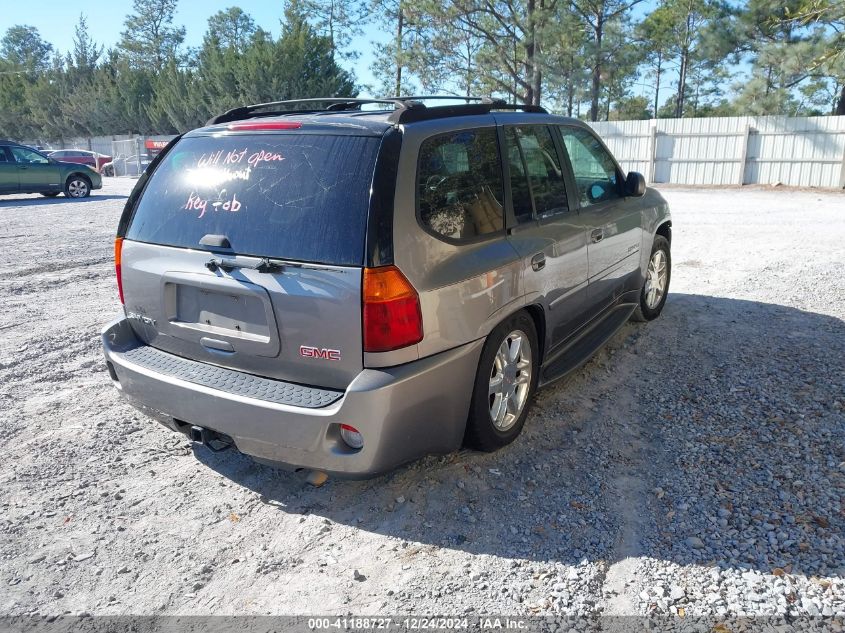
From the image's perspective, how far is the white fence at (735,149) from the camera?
21.4 meters

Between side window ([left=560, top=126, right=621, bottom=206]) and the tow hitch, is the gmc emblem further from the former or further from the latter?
side window ([left=560, top=126, right=621, bottom=206])

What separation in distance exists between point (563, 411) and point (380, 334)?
1.84 meters

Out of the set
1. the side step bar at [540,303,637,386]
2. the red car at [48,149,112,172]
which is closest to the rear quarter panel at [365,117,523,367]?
the side step bar at [540,303,637,386]

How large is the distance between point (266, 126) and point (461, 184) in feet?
3.30

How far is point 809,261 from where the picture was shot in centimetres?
850

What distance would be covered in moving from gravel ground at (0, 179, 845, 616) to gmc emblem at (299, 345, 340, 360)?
81 cm

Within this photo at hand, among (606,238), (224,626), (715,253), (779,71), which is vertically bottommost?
(224,626)

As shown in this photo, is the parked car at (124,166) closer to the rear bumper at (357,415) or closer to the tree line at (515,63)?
the tree line at (515,63)

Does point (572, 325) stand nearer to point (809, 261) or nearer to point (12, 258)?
point (809, 261)

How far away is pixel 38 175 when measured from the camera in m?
17.7

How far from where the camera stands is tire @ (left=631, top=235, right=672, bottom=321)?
18.8ft

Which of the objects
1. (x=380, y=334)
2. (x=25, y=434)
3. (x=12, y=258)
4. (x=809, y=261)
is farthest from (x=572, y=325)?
(x=12, y=258)

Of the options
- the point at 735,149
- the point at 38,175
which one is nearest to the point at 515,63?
the point at 735,149

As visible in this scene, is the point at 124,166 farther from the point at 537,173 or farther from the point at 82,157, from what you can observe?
the point at 537,173
